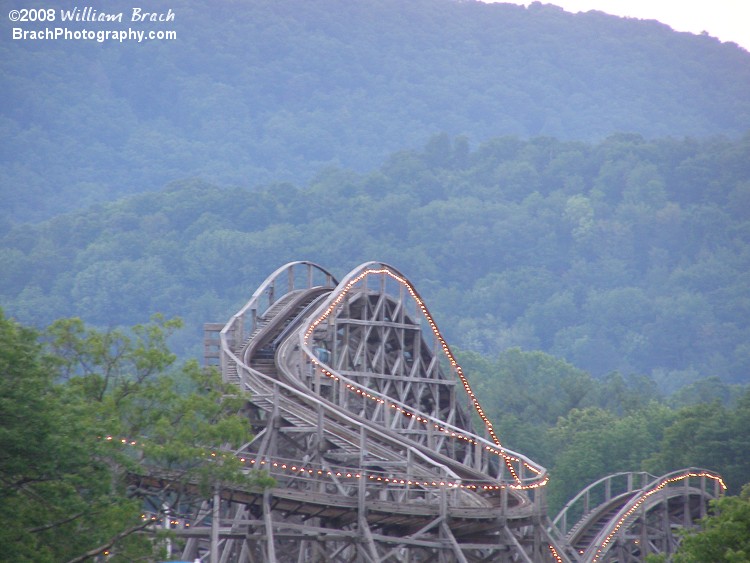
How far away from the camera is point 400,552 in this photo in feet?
155

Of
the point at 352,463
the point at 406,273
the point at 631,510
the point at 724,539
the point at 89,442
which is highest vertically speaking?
the point at 406,273

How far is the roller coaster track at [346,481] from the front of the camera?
4302cm

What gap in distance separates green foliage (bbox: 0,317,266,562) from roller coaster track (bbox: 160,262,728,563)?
2.81 m

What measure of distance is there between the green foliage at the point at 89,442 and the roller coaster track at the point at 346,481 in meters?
2.81

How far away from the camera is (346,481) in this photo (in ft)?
155

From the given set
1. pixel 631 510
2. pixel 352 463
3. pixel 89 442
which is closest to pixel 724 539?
pixel 352 463

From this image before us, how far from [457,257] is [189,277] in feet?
109

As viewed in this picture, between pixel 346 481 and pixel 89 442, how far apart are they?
1679cm

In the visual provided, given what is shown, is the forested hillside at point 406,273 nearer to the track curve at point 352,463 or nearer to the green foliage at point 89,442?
the track curve at point 352,463

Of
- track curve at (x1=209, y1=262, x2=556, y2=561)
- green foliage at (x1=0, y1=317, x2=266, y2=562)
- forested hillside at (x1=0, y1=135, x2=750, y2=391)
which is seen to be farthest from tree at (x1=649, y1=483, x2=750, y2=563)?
forested hillside at (x1=0, y1=135, x2=750, y2=391)

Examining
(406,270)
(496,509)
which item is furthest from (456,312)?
(496,509)

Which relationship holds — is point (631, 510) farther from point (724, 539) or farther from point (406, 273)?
point (406, 273)

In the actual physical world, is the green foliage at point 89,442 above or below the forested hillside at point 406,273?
below

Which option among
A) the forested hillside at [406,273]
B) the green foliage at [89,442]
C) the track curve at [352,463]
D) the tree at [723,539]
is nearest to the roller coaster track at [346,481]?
the track curve at [352,463]
